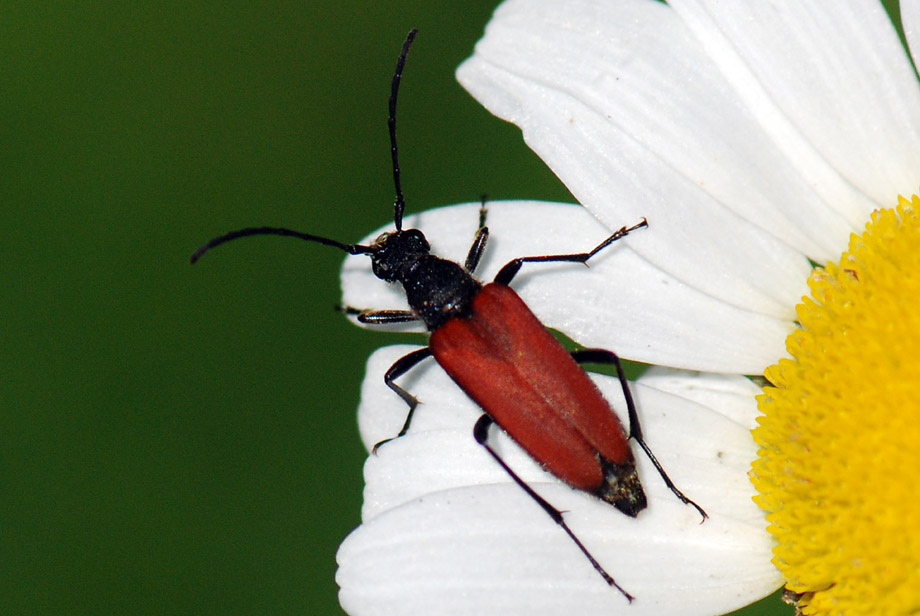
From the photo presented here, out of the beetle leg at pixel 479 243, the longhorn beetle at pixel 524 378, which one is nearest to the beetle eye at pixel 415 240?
the longhorn beetle at pixel 524 378

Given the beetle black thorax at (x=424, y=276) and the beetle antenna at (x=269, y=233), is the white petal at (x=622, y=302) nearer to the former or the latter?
the beetle black thorax at (x=424, y=276)

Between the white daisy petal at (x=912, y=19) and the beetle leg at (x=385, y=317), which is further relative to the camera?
the beetle leg at (x=385, y=317)

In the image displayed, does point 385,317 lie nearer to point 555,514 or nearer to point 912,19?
point 555,514

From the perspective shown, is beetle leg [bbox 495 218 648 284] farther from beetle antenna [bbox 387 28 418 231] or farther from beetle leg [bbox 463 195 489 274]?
beetle antenna [bbox 387 28 418 231]

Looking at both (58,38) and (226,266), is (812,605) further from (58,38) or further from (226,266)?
(58,38)

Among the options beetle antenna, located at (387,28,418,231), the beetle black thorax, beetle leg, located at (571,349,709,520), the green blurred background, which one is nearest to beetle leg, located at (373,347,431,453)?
the beetle black thorax

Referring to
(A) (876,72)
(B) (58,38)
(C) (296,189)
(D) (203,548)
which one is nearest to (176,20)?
(B) (58,38)
